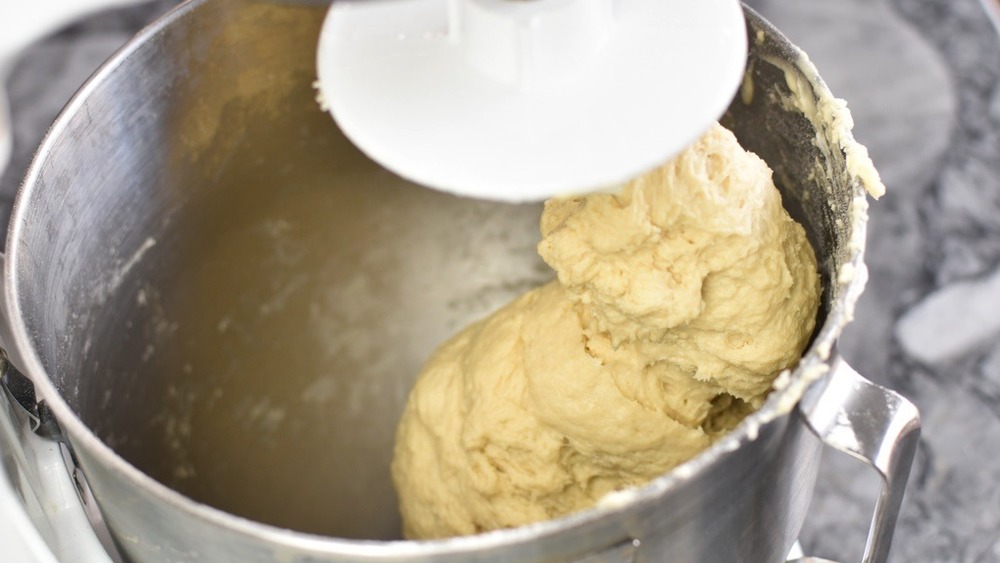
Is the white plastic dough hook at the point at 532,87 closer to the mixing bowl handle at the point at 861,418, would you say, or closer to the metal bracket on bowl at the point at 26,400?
the mixing bowl handle at the point at 861,418

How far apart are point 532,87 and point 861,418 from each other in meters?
0.28

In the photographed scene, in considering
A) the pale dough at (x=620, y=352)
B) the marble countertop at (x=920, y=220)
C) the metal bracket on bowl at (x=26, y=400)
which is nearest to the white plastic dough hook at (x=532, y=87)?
the pale dough at (x=620, y=352)

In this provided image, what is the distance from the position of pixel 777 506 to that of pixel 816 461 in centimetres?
8

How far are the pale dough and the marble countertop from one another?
1.33ft

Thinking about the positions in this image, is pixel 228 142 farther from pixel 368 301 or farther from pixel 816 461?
pixel 816 461

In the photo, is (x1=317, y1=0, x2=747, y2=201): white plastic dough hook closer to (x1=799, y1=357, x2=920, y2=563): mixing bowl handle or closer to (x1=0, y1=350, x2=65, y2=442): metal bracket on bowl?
(x1=799, y1=357, x2=920, y2=563): mixing bowl handle

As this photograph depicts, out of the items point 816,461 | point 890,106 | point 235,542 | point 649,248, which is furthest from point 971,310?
point 235,542

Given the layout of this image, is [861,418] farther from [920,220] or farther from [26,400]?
[920,220]

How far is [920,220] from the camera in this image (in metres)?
1.27

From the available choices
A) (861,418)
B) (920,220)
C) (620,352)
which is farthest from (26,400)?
(920,220)

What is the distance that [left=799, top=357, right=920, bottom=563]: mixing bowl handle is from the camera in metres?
0.63

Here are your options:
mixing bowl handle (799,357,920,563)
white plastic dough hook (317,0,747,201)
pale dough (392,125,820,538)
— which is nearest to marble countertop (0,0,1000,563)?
pale dough (392,125,820,538)

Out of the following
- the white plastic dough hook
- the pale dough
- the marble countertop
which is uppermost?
the white plastic dough hook

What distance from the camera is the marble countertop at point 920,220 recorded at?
44.1 inches
